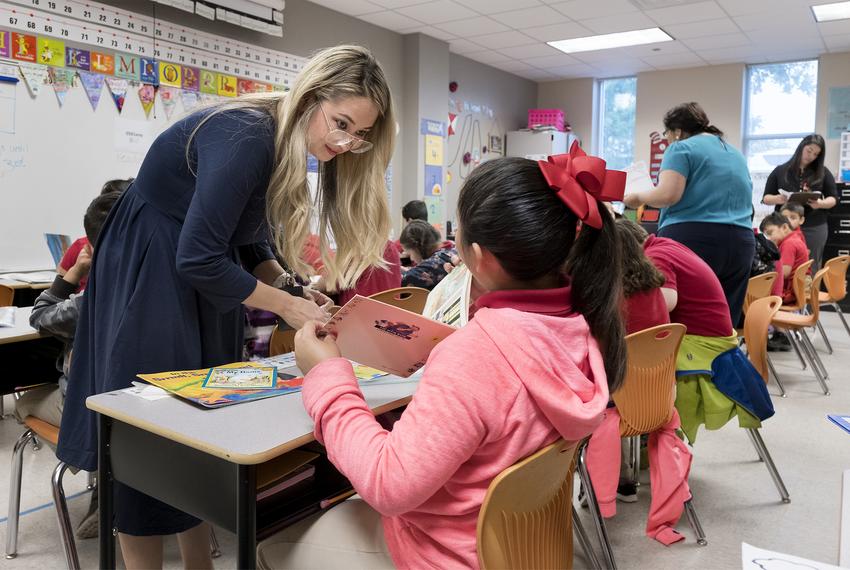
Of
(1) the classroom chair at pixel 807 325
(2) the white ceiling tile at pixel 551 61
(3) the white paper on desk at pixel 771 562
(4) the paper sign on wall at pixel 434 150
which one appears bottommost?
(1) the classroom chair at pixel 807 325

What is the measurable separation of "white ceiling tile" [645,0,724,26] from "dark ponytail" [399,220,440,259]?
10.1 ft

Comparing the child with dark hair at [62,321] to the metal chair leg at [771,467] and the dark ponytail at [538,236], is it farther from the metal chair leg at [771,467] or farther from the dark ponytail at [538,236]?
the metal chair leg at [771,467]

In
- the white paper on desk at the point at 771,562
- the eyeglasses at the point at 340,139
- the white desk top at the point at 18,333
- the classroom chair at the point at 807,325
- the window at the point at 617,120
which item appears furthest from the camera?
the window at the point at 617,120

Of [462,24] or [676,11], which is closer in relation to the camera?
[676,11]

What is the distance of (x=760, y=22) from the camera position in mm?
5891

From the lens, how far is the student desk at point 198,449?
1050 millimetres

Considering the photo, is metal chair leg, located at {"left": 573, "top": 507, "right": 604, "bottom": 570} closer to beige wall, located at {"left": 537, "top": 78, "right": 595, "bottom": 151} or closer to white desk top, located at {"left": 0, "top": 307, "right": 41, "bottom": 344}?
white desk top, located at {"left": 0, "top": 307, "right": 41, "bottom": 344}

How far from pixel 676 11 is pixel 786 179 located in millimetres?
1889

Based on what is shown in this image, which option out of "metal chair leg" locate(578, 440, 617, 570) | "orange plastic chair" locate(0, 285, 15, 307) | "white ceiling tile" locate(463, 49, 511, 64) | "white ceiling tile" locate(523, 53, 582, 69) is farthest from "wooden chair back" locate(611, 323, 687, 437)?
"white ceiling tile" locate(523, 53, 582, 69)

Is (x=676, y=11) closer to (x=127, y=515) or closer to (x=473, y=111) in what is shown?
(x=473, y=111)

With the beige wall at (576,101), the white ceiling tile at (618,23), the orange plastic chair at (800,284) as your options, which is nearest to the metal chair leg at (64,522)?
the orange plastic chair at (800,284)

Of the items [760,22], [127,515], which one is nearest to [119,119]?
[127,515]

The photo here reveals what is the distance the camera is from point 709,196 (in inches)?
113

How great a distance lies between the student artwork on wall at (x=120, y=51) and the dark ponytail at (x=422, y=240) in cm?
132
